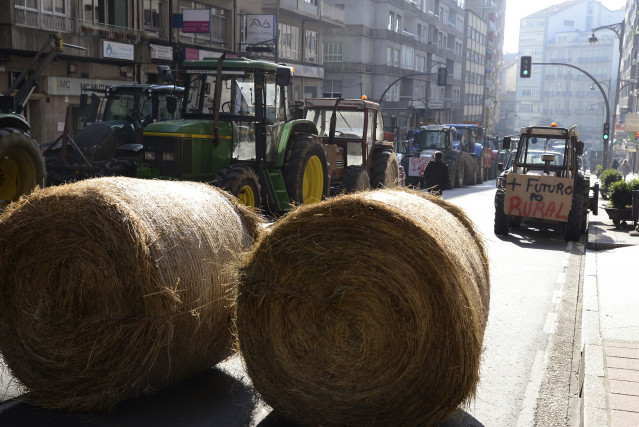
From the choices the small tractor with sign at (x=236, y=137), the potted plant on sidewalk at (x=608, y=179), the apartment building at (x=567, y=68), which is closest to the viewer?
the small tractor with sign at (x=236, y=137)

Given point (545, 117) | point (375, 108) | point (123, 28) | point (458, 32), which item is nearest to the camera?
point (375, 108)

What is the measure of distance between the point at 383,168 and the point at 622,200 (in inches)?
220

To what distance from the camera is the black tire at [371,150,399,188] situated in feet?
61.4

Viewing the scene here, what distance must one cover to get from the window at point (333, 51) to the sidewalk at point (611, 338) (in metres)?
45.7

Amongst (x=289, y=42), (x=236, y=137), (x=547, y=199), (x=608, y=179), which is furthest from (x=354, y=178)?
(x=289, y=42)

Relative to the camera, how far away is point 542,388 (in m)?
6.21

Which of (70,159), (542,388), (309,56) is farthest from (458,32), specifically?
(542,388)

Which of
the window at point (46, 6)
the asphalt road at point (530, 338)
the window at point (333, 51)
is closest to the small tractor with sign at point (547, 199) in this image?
the asphalt road at point (530, 338)

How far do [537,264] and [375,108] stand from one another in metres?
7.66

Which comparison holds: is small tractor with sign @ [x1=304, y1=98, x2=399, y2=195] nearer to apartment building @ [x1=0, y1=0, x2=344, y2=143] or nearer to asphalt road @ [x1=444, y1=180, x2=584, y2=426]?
asphalt road @ [x1=444, y1=180, x2=584, y2=426]

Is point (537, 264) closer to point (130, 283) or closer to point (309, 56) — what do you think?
point (130, 283)

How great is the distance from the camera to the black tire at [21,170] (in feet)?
37.2

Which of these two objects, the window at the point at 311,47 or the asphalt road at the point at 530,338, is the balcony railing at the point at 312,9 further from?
the asphalt road at the point at 530,338

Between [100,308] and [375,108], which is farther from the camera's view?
[375,108]
